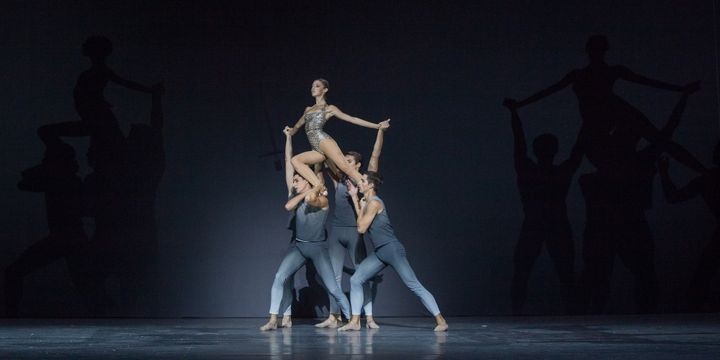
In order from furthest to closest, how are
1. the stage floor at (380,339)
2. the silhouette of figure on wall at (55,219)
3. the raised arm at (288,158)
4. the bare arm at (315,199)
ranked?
the silhouette of figure on wall at (55,219), the raised arm at (288,158), the bare arm at (315,199), the stage floor at (380,339)

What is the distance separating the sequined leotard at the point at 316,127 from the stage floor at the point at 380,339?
1.47m

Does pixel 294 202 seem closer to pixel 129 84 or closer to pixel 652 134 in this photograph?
pixel 129 84

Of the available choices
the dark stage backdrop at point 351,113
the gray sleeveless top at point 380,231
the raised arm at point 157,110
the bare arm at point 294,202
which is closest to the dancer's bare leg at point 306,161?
the bare arm at point 294,202

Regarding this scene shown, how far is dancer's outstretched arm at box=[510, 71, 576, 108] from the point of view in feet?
27.7

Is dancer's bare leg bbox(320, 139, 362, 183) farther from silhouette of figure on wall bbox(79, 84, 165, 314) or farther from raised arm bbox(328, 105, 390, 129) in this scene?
silhouette of figure on wall bbox(79, 84, 165, 314)

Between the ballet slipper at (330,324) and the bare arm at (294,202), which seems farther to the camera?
the ballet slipper at (330,324)

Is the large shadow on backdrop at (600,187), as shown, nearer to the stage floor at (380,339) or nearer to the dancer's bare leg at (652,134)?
the dancer's bare leg at (652,134)

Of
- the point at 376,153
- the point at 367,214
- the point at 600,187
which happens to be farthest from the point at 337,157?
the point at 600,187

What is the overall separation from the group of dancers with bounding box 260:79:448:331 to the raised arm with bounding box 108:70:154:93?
1.31 m

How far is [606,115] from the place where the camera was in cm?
858

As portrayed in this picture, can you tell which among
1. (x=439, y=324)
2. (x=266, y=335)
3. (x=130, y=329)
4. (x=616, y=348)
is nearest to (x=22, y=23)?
(x=130, y=329)

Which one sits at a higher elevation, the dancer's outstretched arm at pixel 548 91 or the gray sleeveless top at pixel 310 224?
the dancer's outstretched arm at pixel 548 91

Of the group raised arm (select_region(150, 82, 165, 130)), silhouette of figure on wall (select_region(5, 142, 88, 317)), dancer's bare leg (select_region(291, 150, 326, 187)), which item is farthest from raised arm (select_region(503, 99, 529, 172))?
silhouette of figure on wall (select_region(5, 142, 88, 317))

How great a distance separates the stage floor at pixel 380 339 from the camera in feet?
17.6
